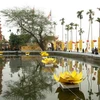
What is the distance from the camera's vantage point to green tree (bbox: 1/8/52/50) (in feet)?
151

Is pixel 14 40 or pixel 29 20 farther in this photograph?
pixel 14 40

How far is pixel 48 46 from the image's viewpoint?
5438cm

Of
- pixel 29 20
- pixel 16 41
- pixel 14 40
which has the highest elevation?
pixel 29 20

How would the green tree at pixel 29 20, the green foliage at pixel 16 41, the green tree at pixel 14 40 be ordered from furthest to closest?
the green tree at pixel 14 40 → the green foliage at pixel 16 41 → the green tree at pixel 29 20

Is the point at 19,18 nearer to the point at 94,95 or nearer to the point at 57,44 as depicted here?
the point at 57,44

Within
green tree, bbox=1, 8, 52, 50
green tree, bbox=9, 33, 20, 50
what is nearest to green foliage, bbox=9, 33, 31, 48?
green tree, bbox=9, 33, 20, 50

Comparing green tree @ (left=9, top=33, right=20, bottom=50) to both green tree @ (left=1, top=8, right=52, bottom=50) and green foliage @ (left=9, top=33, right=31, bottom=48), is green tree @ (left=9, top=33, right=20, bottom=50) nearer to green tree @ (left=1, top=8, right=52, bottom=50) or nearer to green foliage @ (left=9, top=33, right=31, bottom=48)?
green foliage @ (left=9, top=33, right=31, bottom=48)

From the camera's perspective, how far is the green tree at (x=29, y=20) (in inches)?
1813

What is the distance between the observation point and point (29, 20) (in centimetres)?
4628

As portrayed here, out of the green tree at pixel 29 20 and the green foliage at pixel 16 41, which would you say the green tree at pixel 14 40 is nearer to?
the green foliage at pixel 16 41

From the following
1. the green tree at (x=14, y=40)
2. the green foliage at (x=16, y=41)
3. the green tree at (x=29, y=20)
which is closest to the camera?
the green tree at (x=29, y=20)

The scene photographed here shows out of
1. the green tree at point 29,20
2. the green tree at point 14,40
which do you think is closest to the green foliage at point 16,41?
the green tree at point 14,40

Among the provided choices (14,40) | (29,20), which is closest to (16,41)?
(14,40)

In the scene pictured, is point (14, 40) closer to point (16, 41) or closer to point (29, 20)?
point (16, 41)
